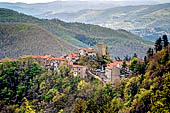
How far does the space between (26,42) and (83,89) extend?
83503mm

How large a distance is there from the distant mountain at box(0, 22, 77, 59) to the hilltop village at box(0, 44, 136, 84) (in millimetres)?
59120


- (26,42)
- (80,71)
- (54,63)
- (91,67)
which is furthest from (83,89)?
(26,42)

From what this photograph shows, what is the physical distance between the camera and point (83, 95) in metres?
59.2

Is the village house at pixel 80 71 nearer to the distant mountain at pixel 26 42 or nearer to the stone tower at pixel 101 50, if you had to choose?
the stone tower at pixel 101 50

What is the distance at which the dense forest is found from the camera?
44625 millimetres

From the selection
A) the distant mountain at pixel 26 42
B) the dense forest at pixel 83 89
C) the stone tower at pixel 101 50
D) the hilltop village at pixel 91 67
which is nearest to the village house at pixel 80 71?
the hilltop village at pixel 91 67

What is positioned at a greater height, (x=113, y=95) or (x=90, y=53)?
(x=90, y=53)

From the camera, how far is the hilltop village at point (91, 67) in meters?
59.9

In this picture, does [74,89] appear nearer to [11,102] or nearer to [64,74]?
[64,74]

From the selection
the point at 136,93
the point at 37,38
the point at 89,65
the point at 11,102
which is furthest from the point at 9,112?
the point at 37,38

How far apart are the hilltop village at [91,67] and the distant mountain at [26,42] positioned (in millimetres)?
59120

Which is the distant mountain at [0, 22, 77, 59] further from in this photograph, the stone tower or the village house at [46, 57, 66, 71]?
the stone tower

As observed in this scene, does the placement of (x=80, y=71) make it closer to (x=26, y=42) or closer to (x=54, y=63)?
(x=54, y=63)

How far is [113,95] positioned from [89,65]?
11.6 meters
